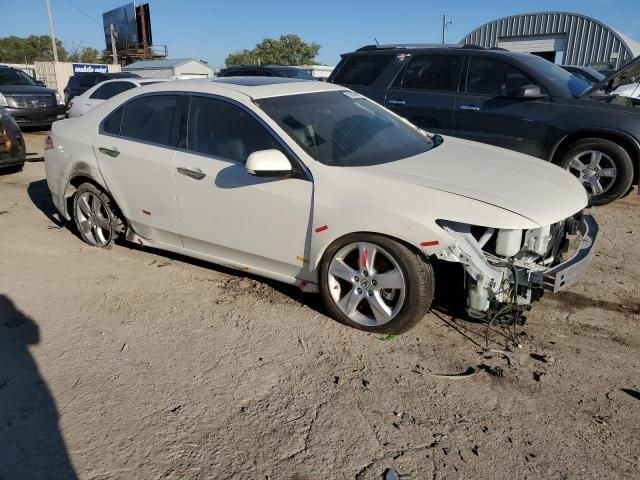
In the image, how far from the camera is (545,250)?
3.25m

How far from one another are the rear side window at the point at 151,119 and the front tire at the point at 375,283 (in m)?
1.74

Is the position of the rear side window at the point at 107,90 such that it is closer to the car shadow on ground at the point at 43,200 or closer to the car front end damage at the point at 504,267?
the car shadow on ground at the point at 43,200

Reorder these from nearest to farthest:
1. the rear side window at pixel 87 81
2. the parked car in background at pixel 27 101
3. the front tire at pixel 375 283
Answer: the front tire at pixel 375 283
the parked car in background at pixel 27 101
the rear side window at pixel 87 81

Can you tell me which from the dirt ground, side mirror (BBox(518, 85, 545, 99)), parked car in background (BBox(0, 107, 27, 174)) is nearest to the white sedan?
the dirt ground

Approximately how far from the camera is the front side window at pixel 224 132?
371cm

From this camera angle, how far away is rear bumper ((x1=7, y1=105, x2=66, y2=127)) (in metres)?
12.9

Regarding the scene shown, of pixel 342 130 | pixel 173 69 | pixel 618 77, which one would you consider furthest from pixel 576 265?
pixel 173 69

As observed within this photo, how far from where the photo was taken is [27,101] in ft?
42.8

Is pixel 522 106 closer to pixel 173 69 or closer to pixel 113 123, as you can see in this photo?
pixel 113 123

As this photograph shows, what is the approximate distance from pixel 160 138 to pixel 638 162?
16.6 ft

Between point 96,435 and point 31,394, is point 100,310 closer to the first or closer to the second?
point 31,394

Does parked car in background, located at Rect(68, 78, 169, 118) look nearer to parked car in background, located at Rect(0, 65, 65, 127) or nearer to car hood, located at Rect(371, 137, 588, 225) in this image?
parked car in background, located at Rect(0, 65, 65, 127)

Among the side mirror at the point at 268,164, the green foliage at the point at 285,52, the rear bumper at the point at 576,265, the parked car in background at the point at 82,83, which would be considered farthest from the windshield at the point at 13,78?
the green foliage at the point at 285,52

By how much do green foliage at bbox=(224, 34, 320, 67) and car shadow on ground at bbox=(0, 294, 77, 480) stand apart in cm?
6849
